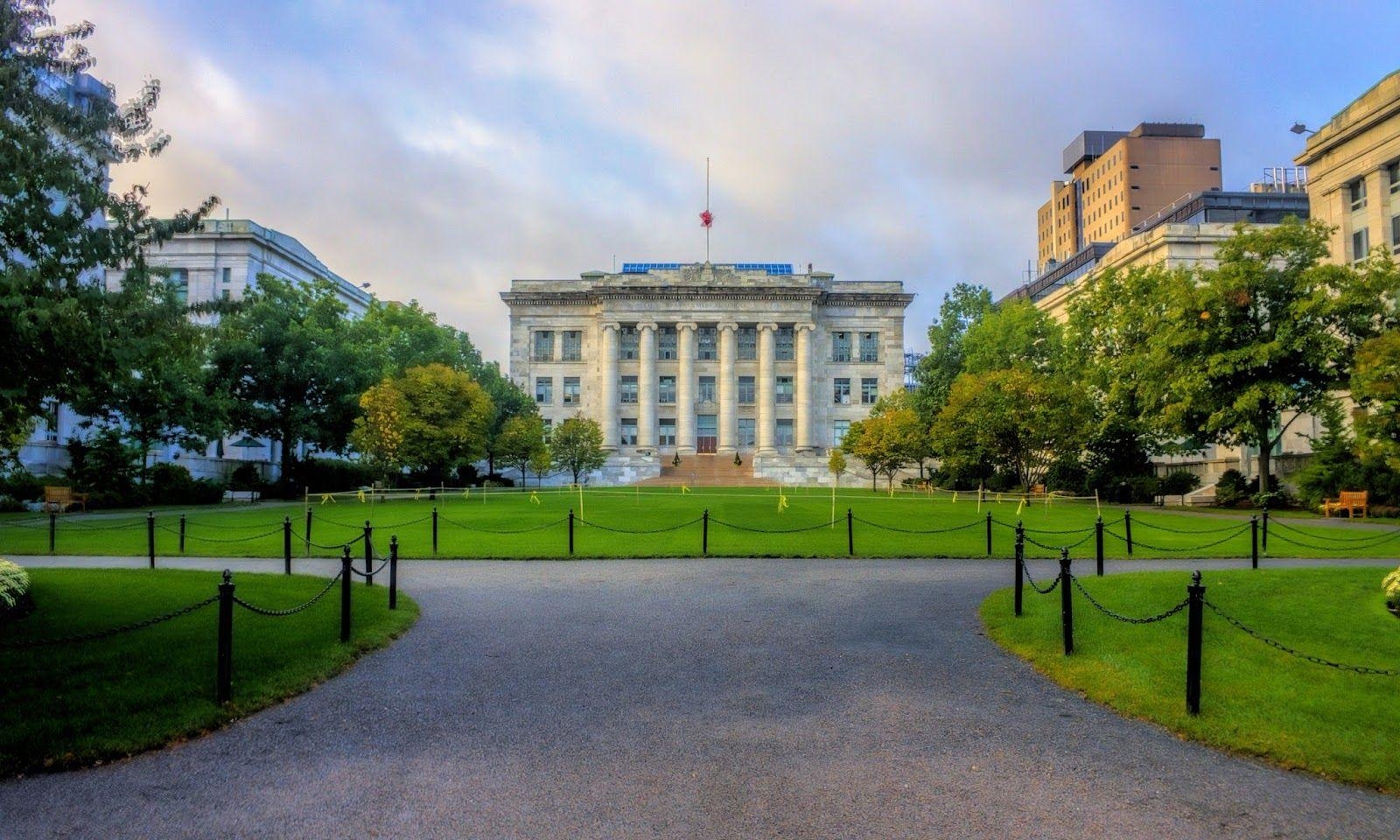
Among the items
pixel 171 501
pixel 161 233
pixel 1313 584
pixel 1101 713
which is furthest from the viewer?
pixel 171 501

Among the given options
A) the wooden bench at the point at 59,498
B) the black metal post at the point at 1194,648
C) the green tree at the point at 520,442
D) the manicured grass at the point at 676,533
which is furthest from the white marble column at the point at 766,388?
the black metal post at the point at 1194,648

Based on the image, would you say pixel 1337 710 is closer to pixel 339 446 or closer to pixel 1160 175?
pixel 339 446

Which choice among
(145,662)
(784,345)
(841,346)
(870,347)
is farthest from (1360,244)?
(145,662)

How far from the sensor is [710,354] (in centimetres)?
8675

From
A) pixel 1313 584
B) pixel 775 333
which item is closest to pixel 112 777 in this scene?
pixel 1313 584

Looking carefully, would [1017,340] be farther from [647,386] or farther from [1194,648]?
[1194,648]

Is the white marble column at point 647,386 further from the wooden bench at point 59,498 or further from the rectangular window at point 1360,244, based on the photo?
the rectangular window at point 1360,244

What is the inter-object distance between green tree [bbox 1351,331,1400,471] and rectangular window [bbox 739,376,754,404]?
5923 cm

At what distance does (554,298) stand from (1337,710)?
275ft

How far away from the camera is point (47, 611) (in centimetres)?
1066

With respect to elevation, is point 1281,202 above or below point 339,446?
above

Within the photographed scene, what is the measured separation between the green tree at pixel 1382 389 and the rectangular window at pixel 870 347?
58180 mm

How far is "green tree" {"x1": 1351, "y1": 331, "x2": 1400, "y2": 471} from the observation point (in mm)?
25719

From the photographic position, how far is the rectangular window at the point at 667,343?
86.4 metres
